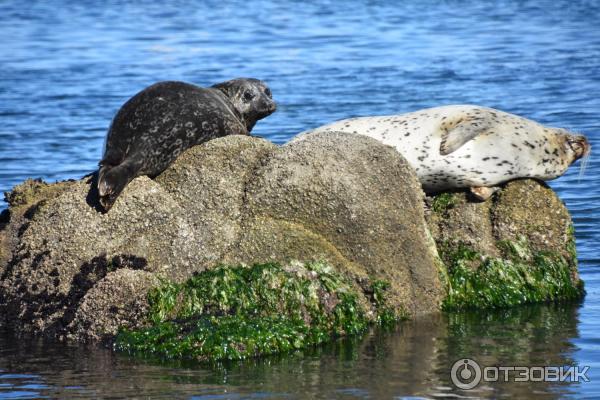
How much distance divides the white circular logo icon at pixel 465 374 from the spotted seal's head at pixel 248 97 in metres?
3.37

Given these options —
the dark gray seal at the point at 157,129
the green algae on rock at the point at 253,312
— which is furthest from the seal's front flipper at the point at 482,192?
the dark gray seal at the point at 157,129

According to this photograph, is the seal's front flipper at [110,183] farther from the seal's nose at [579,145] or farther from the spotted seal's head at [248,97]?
the seal's nose at [579,145]

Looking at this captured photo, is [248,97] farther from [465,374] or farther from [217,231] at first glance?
[465,374]

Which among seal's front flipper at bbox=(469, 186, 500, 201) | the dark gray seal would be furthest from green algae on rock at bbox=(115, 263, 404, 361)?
seal's front flipper at bbox=(469, 186, 500, 201)

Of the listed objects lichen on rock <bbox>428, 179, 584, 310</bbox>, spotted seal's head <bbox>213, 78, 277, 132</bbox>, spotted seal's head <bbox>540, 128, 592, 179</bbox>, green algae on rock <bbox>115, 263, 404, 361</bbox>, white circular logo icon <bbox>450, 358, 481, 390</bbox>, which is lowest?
white circular logo icon <bbox>450, 358, 481, 390</bbox>

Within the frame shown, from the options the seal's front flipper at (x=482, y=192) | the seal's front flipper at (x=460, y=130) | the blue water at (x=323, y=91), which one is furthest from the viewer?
the seal's front flipper at (x=460, y=130)

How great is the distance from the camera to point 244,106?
29.2 feet

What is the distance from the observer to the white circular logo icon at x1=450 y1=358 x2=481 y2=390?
18.7 feet

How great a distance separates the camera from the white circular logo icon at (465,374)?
18.7ft

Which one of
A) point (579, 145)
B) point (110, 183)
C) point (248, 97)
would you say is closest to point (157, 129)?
point (110, 183)

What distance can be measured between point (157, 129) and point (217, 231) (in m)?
0.87

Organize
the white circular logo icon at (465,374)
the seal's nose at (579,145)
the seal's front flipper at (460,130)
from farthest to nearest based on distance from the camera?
the seal's nose at (579,145), the seal's front flipper at (460,130), the white circular logo icon at (465,374)

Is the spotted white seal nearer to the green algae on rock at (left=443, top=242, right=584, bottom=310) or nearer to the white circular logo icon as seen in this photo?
the green algae on rock at (left=443, top=242, right=584, bottom=310)

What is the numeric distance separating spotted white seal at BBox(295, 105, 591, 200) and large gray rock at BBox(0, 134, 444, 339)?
0.59 meters
